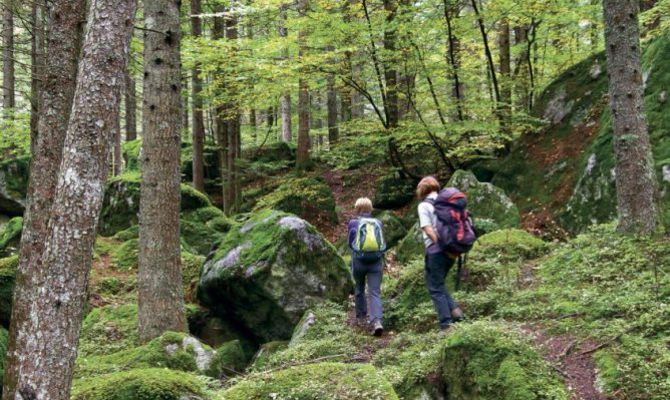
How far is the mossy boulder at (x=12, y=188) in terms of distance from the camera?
58.6 feet

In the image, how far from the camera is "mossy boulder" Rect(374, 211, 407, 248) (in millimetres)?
12523

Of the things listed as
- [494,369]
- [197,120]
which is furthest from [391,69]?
[494,369]

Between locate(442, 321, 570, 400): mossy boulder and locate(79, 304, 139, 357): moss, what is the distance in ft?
15.1

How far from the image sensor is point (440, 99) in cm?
1619

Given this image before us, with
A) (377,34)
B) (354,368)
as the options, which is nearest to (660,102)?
(377,34)

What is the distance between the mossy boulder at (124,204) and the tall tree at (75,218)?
10596 millimetres

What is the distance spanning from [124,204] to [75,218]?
11117mm

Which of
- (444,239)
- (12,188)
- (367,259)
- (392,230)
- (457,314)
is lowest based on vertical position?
(457,314)

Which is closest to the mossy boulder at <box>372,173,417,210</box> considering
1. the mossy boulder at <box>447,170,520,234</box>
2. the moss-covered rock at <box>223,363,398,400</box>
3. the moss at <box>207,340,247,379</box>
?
the mossy boulder at <box>447,170,520,234</box>

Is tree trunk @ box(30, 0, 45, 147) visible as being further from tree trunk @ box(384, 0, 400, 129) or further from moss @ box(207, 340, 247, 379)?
tree trunk @ box(384, 0, 400, 129)

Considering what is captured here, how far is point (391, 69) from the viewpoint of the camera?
13234 millimetres

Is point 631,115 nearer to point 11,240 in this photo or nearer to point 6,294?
point 6,294

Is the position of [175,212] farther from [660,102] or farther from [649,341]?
[660,102]

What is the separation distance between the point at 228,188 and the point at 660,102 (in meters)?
12.3
